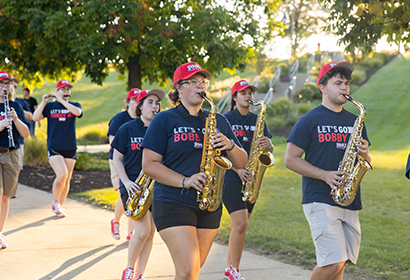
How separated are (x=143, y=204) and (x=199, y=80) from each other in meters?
1.55

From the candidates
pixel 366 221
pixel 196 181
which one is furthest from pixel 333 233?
pixel 366 221

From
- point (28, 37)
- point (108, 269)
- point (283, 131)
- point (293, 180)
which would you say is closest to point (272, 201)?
point (293, 180)

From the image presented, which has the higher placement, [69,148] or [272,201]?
[69,148]

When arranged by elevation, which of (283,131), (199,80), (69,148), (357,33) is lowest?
(283,131)

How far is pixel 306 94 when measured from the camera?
1177 inches

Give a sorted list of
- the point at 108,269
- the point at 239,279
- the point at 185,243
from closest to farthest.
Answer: the point at 185,243 < the point at 239,279 < the point at 108,269

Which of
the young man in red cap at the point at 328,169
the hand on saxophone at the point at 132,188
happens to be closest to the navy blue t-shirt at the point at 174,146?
the young man in red cap at the point at 328,169

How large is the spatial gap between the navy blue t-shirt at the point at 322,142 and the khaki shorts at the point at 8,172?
3963 mm

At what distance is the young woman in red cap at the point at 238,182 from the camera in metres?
5.05

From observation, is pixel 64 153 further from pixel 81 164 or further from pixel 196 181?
pixel 196 181

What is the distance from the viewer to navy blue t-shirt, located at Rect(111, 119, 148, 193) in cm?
511

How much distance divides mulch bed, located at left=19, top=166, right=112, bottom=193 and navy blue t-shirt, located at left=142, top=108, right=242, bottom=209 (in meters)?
7.63

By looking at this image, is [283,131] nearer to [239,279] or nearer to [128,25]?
[128,25]

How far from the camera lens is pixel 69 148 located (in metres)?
8.12
